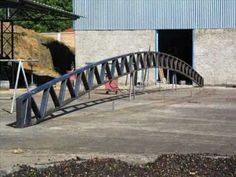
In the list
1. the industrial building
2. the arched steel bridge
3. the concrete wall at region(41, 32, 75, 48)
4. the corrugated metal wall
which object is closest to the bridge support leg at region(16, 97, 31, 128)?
the arched steel bridge

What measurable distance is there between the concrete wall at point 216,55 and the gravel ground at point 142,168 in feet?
102

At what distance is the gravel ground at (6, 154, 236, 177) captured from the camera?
7645mm

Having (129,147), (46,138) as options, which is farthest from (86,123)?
(129,147)

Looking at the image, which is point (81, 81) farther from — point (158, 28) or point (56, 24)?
point (56, 24)

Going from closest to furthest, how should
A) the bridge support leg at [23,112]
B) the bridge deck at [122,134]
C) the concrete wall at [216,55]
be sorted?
the bridge deck at [122,134]
the bridge support leg at [23,112]
the concrete wall at [216,55]

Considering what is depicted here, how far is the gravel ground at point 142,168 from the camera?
7645 millimetres

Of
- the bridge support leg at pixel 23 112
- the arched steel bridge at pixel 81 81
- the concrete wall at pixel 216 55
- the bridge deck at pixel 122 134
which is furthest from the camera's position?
the concrete wall at pixel 216 55

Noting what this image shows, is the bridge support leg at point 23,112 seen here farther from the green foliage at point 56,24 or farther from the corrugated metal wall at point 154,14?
the green foliage at point 56,24

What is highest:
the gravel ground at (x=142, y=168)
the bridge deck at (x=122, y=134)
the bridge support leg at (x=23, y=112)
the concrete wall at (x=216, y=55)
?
the concrete wall at (x=216, y=55)

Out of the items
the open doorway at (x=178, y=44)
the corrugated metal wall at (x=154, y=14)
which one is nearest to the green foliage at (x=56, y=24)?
the open doorway at (x=178, y=44)

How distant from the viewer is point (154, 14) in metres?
39.9

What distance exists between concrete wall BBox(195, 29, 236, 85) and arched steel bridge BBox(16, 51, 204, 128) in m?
6.96

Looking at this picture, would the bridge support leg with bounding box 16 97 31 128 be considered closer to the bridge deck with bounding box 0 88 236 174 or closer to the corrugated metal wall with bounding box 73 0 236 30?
the bridge deck with bounding box 0 88 236 174

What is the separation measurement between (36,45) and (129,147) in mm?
39602
